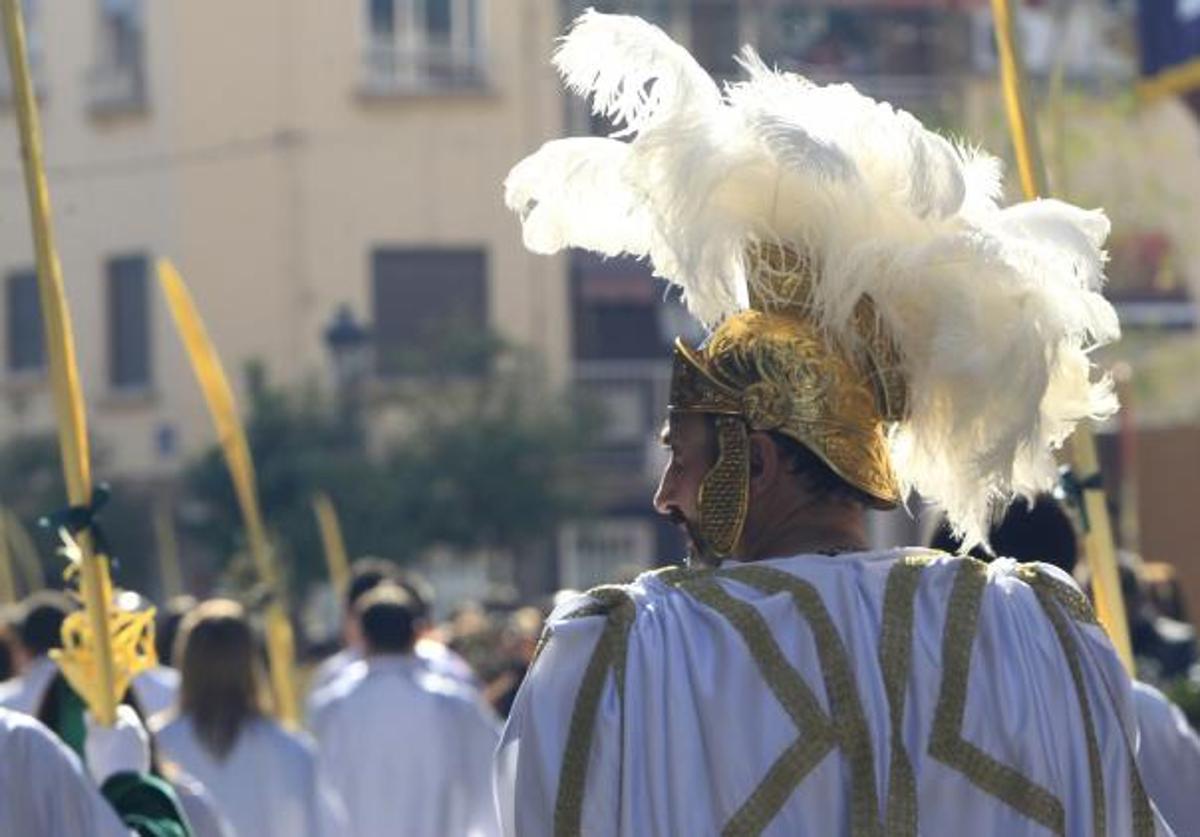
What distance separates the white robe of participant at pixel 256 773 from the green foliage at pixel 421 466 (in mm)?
17670

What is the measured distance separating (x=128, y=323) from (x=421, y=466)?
533 cm

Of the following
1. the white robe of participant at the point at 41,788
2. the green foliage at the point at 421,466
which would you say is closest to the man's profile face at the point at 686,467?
the white robe of participant at the point at 41,788

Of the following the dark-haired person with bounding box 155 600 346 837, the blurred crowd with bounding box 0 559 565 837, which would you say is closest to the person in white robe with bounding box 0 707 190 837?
the blurred crowd with bounding box 0 559 565 837

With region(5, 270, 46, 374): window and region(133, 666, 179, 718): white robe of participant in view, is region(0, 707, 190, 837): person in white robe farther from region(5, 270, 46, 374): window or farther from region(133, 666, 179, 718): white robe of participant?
region(5, 270, 46, 374): window

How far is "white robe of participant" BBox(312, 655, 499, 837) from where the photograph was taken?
11.0 m

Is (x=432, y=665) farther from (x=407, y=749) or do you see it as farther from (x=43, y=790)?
(x=43, y=790)

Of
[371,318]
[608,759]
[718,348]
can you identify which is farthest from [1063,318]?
[371,318]

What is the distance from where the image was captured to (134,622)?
588cm

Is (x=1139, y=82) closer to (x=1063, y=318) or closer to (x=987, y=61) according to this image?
(x=1063, y=318)

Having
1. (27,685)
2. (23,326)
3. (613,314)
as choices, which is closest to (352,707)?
(27,685)

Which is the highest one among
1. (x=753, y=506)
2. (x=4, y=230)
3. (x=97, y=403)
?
(x=753, y=506)

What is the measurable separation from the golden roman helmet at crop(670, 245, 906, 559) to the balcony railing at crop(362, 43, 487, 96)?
2858cm

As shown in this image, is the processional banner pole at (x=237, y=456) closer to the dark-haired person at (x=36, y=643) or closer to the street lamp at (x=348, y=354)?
the dark-haired person at (x=36, y=643)

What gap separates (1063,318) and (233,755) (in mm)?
6067
